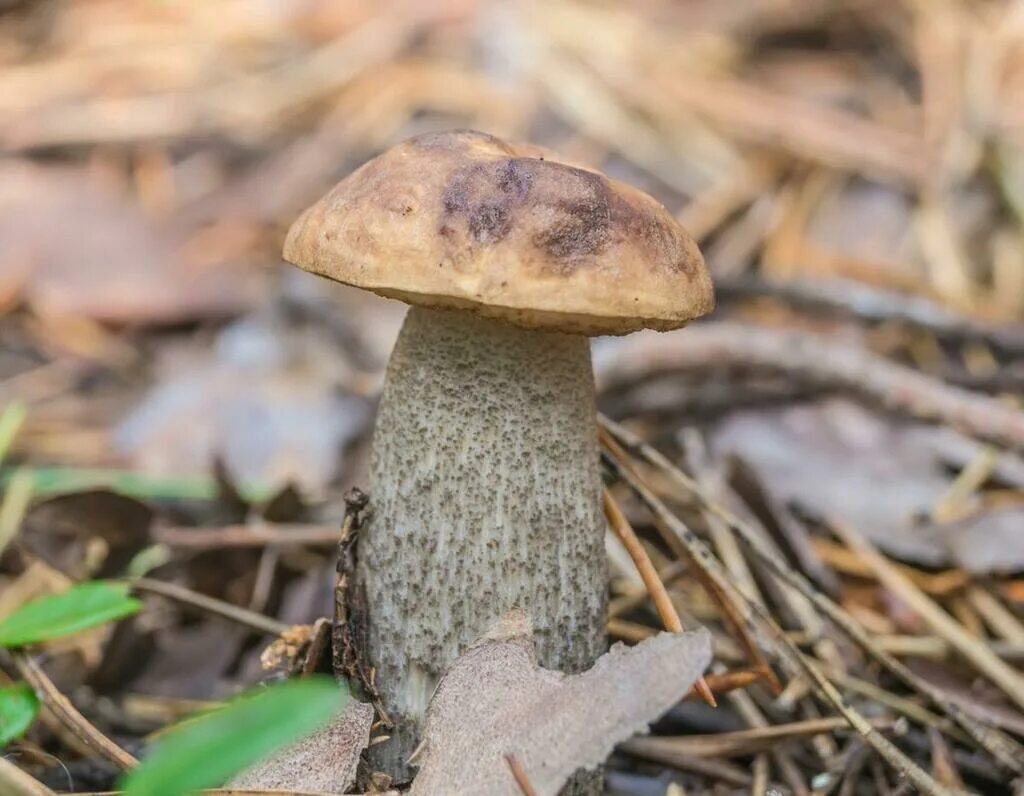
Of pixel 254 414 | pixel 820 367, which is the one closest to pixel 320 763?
pixel 820 367

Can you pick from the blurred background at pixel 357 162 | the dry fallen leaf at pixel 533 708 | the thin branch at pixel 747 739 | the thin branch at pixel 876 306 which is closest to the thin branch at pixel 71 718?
the dry fallen leaf at pixel 533 708

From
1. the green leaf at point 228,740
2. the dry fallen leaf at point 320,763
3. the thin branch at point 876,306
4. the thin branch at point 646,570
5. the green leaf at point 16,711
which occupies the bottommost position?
the dry fallen leaf at point 320,763

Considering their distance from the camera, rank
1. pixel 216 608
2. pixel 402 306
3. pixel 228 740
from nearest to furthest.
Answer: pixel 228 740 < pixel 216 608 < pixel 402 306

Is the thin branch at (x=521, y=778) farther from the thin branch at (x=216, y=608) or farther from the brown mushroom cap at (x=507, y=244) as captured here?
the thin branch at (x=216, y=608)

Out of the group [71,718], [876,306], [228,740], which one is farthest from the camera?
[876,306]

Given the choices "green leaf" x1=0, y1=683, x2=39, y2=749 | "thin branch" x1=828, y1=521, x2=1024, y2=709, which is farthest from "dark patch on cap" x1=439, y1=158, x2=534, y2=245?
"thin branch" x1=828, y1=521, x2=1024, y2=709

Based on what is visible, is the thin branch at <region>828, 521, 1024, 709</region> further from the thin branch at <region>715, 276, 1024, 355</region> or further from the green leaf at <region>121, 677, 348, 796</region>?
the green leaf at <region>121, 677, 348, 796</region>

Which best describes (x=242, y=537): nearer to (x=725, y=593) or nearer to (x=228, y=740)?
(x=725, y=593)
